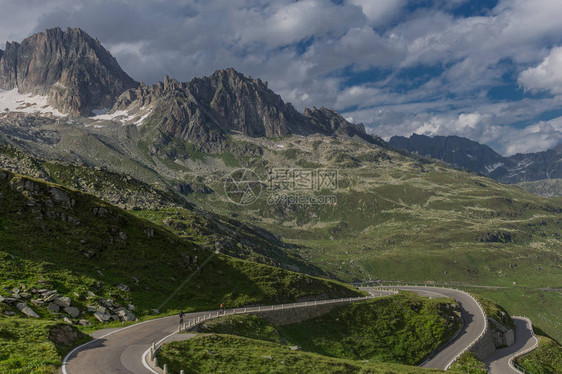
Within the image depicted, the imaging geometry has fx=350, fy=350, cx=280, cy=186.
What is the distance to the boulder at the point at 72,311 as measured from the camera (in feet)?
157

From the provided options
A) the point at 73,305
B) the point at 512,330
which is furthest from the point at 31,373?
the point at 512,330

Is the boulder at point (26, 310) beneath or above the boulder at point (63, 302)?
above

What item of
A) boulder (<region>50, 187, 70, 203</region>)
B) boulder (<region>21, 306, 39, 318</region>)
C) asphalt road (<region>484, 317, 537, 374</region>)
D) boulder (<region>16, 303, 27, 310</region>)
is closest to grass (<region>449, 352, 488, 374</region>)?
asphalt road (<region>484, 317, 537, 374</region>)

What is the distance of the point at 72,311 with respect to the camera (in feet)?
158

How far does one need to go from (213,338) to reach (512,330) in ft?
347

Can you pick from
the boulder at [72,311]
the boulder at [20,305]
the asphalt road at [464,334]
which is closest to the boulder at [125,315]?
the boulder at [72,311]

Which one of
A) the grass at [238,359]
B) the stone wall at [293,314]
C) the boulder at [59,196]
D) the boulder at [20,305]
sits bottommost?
the stone wall at [293,314]

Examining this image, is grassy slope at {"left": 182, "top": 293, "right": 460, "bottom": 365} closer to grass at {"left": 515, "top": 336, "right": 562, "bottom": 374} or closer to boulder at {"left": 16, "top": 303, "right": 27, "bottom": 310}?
grass at {"left": 515, "top": 336, "right": 562, "bottom": 374}

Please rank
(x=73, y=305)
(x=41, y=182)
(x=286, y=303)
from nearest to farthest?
1. (x=73, y=305)
2. (x=41, y=182)
3. (x=286, y=303)

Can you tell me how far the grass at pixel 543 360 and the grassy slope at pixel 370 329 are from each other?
18197 millimetres

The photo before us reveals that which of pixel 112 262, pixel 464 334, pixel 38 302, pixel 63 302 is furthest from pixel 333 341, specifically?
pixel 38 302

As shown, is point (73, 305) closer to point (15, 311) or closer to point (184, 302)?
point (15, 311)

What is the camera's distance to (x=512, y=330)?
358 ft

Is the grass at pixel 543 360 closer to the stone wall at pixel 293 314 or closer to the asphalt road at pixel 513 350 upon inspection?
the asphalt road at pixel 513 350
